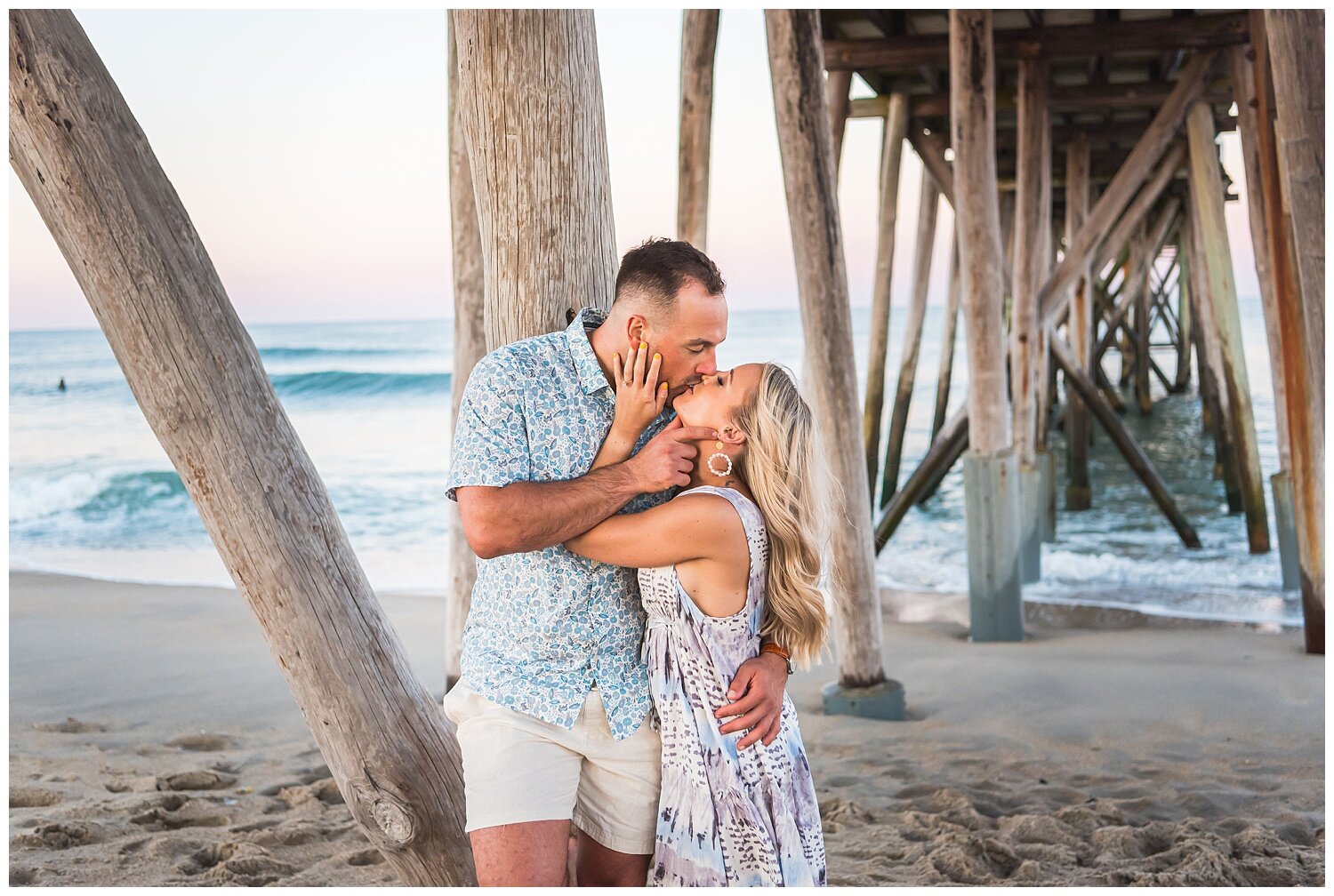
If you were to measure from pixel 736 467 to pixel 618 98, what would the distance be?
11143 mm

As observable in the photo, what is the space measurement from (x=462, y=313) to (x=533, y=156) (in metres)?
2.63

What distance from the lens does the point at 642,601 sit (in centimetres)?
227

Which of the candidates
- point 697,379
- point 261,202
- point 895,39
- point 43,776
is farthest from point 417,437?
point 697,379

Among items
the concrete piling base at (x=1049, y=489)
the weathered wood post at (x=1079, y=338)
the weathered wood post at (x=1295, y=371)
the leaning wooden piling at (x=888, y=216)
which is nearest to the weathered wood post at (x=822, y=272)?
the weathered wood post at (x=1295, y=371)

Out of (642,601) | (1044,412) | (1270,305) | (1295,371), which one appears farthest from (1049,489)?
(642,601)

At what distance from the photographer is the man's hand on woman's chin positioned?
216 cm

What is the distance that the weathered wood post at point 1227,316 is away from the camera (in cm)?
870

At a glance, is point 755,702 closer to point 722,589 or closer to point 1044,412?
point 722,589

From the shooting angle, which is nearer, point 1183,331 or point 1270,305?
point 1270,305

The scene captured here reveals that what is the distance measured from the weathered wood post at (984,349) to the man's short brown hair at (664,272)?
14.6 feet

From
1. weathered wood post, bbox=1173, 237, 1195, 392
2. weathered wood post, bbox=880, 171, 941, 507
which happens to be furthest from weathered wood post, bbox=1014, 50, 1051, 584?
weathered wood post, bbox=1173, 237, 1195, 392

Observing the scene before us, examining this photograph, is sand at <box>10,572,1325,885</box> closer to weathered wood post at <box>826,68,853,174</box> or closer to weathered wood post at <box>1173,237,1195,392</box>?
weathered wood post at <box>826,68,853,174</box>

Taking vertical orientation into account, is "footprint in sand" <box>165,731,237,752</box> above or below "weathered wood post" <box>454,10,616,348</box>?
below

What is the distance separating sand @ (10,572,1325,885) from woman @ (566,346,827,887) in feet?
4.63
